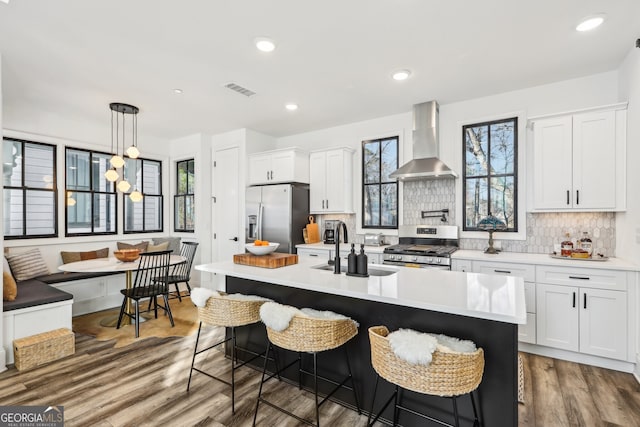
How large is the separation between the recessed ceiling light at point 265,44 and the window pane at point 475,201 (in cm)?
283

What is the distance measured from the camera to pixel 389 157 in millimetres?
4762

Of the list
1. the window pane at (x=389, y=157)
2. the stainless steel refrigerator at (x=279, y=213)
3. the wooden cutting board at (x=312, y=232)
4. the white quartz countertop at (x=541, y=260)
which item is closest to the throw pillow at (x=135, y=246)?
the stainless steel refrigerator at (x=279, y=213)

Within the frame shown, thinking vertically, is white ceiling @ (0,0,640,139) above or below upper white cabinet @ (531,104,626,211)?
above

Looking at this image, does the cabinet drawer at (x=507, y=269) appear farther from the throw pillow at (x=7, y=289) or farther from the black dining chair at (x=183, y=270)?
the throw pillow at (x=7, y=289)

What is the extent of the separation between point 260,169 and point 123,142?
7.86ft

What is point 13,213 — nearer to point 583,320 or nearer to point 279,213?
point 279,213

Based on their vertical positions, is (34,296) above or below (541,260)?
below

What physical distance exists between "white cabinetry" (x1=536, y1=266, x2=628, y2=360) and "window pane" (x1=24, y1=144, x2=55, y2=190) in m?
6.36

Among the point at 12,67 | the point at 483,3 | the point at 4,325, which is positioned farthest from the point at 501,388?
the point at 12,67

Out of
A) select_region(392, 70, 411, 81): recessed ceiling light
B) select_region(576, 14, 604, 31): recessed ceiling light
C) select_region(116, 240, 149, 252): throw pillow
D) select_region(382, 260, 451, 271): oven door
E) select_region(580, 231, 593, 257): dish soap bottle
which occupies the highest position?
select_region(576, 14, 604, 31): recessed ceiling light

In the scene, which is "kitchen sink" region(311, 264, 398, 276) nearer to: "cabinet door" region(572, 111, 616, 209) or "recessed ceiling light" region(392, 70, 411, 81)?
"recessed ceiling light" region(392, 70, 411, 81)

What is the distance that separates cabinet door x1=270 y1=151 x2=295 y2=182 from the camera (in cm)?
496

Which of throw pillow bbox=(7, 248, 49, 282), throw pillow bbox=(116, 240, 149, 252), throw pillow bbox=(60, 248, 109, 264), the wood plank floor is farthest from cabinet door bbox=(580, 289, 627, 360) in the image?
throw pillow bbox=(7, 248, 49, 282)

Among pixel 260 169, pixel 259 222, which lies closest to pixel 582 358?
pixel 259 222
